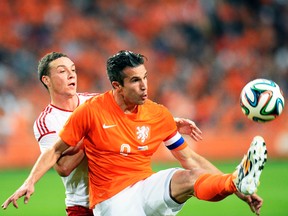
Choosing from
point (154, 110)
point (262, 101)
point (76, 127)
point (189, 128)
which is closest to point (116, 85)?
point (154, 110)

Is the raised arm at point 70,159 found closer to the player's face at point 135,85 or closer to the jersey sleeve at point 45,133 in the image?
the jersey sleeve at point 45,133

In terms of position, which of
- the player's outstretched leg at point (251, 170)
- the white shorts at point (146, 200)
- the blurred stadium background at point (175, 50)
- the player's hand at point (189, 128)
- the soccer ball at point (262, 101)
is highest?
the blurred stadium background at point (175, 50)

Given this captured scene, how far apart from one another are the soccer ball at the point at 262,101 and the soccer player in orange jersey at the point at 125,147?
58cm

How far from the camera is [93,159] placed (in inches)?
208

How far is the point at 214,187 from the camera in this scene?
4.55m

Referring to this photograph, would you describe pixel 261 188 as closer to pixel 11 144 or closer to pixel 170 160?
pixel 170 160

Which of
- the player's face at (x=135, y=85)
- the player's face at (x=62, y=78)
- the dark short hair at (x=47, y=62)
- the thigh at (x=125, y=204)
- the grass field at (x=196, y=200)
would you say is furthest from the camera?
the grass field at (x=196, y=200)

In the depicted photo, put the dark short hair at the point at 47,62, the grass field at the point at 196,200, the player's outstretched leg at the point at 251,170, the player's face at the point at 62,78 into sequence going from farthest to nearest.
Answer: the grass field at the point at 196,200
the dark short hair at the point at 47,62
the player's face at the point at 62,78
the player's outstretched leg at the point at 251,170

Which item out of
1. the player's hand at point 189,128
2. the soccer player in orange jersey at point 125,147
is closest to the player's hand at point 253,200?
the soccer player in orange jersey at point 125,147

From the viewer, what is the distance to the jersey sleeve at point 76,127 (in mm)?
5070

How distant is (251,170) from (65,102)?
2.16m

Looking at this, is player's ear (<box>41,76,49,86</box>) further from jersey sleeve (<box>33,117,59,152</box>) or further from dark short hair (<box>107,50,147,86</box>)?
dark short hair (<box>107,50,147,86</box>)

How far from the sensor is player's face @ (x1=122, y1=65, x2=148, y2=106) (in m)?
5.17

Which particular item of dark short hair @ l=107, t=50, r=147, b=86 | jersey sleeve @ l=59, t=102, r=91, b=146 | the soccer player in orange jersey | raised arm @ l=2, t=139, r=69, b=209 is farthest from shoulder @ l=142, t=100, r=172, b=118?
raised arm @ l=2, t=139, r=69, b=209
